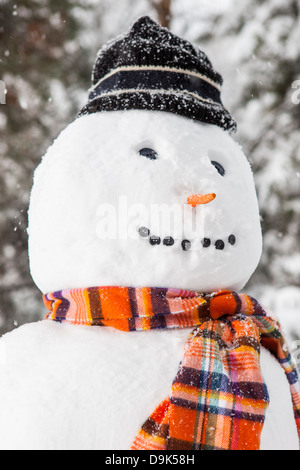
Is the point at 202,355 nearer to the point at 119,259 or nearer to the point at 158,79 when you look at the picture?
the point at 119,259

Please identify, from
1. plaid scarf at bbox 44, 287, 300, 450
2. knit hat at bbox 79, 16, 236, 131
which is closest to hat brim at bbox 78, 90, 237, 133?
knit hat at bbox 79, 16, 236, 131

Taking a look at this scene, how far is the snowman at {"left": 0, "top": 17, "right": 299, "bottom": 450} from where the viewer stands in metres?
0.62

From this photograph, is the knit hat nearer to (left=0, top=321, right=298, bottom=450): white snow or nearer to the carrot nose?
the carrot nose

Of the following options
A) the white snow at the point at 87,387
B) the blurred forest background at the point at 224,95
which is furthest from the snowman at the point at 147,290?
the blurred forest background at the point at 224,95

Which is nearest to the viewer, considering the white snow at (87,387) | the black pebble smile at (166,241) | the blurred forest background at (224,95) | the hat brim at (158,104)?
the white snow at (87,387)

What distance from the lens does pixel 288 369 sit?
0.83m

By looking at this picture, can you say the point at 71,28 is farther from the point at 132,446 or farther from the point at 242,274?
the point at 132,446

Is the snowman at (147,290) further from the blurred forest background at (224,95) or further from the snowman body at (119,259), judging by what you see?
the blurred forest background at (224,95)

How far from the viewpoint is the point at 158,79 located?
2.80ft

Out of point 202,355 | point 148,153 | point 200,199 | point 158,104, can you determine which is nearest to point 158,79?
point 158,104

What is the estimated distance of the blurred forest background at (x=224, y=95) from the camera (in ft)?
7.54

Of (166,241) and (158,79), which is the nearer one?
(166,241)

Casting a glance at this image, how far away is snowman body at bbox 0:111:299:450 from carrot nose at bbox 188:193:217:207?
22mm

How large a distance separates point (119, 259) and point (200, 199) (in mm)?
171
